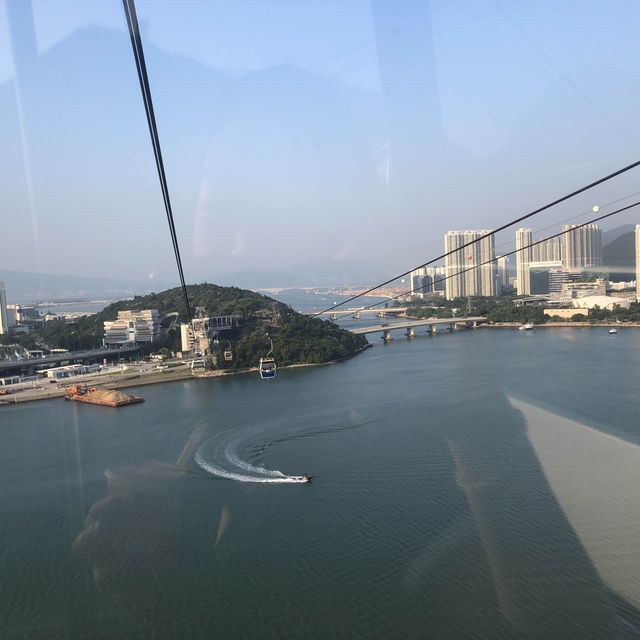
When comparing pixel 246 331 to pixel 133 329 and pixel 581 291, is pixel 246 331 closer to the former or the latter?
pixel 133 329

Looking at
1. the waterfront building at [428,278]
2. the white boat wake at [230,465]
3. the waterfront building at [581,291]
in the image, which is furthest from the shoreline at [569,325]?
the white boat wake at [230,465]

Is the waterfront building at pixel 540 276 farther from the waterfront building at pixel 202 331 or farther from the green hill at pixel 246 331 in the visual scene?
the waterfront building at pixel 202 331

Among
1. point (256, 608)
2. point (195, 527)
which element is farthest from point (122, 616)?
point (195, 527)

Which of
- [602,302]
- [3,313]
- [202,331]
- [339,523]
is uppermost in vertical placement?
[3,313]

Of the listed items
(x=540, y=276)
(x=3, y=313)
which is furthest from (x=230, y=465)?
(x=540, y=276)

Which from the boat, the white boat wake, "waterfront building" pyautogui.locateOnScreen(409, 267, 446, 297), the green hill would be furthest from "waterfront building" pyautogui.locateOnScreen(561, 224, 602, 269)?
the white boat wake
